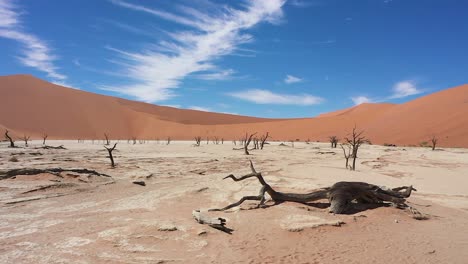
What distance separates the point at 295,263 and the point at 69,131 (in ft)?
214

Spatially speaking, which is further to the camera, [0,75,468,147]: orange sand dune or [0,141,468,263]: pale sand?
[0,75,468,147]: orange sand dune

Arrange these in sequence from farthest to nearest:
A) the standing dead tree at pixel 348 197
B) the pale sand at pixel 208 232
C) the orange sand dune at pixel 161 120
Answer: the orange sand dune at pixel 161 120, the standing dead tree at pixel 348 197, the pale sand at pixel 208 232

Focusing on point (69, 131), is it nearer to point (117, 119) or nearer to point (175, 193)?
point (117, 119)

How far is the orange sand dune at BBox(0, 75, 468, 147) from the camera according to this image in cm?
4909

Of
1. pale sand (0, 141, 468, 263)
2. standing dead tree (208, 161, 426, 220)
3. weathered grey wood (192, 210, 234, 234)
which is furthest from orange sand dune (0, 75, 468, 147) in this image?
weathered grey wood (192, 210, 234, 234)

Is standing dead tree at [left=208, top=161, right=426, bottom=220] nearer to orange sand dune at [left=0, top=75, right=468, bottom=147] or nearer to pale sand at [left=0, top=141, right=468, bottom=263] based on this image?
pale sand at [left=0, top=141, right=468, bottom=263]

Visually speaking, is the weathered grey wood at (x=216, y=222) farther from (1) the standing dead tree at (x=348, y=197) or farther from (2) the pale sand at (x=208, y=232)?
(1) the standing dead tree at (x=348, y=197)

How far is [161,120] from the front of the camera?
3219 inches

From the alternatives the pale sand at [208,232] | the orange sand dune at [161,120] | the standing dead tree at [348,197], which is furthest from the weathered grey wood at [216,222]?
the orange sand dune at [161,120]

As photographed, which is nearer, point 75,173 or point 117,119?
point 75,173

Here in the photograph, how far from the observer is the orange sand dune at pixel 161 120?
4909 centimetres

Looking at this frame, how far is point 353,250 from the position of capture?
5023 mm

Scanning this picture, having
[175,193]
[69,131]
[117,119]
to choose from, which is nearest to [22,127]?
[69,131]

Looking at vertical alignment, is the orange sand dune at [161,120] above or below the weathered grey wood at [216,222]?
above
